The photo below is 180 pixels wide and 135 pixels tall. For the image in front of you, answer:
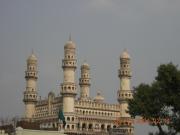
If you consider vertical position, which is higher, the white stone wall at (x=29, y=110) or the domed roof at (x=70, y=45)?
the domed roof at (x=70, y=45)

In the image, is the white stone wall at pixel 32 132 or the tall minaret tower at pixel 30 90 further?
the tall minaret tower at pixel 30 90

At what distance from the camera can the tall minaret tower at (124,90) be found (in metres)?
93.6

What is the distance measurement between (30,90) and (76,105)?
878 cm

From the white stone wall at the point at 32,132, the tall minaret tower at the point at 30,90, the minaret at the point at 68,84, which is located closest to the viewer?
the white stone wall at the point at 32,132

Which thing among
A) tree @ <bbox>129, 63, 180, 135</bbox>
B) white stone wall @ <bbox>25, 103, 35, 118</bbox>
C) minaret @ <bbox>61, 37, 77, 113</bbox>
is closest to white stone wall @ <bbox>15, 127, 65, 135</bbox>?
tree @ <bbox>129, 63, 180, 135</bbox>

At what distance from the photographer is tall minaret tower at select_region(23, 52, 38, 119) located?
9231 centimetres

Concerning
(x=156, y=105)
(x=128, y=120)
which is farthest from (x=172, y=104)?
(x=128, y=120)

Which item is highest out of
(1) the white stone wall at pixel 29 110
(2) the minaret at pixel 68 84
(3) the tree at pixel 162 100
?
(2) the minaret at pixel 68 84

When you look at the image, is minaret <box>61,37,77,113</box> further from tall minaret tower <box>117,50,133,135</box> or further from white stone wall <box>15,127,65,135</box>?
white stone wall <box>15,127,65,135</box>

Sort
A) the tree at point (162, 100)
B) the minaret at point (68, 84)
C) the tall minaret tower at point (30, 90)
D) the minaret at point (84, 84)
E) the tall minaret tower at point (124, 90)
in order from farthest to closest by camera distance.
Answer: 1. the minaret at point (84, 84)
2. the tall minaret tower at point (124, 90)
3. the tall minaret tower at point (30, 90)
4. the minaret at point (68, 84)
5. the tree at point (162, 100)

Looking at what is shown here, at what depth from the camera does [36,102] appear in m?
95.9

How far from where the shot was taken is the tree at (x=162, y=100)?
153 ft

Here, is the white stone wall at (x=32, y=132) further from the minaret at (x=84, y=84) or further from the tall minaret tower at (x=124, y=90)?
the minaret at (x=84, y=84)

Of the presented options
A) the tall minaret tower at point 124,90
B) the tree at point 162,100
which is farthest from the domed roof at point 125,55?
the tree at point 162,100
